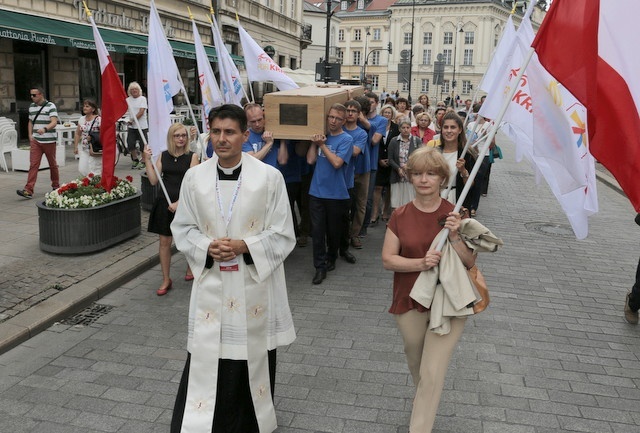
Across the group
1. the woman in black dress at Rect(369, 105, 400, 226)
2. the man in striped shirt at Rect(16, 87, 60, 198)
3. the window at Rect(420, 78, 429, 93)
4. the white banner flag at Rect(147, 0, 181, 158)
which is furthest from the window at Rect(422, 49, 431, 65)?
the white banner flag at Rect(147, 0, 181, 158)

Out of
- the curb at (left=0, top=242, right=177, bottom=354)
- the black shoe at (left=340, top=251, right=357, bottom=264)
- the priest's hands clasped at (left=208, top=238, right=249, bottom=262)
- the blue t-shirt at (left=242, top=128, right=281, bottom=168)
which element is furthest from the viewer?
the black shoe at (left=340, top=251, right=357, bottom=264)

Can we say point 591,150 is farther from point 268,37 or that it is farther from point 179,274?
point 268,37

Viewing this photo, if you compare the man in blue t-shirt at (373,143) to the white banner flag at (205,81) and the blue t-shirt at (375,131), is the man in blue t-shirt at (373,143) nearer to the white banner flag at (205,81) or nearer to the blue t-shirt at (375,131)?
the blue t-shirt at (375,131)

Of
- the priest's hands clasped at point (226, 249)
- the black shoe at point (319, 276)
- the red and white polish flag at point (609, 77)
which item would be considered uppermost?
the red and white polish flag at point (609, 77)

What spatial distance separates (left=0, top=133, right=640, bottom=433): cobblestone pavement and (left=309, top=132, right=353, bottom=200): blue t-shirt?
1004mm

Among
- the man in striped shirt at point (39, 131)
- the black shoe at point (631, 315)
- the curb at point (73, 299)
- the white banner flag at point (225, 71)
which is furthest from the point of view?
the man in striped shirt at point (39, 131)

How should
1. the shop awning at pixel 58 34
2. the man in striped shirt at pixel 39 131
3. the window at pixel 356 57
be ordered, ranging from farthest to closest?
1. the window at pixel 356 57
2. the shop awning at pixel 58 34
3. the man in striped shirt at pixel 39 131

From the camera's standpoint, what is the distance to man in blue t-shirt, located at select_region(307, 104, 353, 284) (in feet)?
22.9

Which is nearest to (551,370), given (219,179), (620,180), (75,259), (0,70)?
(620,180)

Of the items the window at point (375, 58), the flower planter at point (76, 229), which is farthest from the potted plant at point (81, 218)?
the window at point (375, 58)

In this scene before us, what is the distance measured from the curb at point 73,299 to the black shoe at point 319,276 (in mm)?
2011

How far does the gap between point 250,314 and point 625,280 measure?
5.69 meters

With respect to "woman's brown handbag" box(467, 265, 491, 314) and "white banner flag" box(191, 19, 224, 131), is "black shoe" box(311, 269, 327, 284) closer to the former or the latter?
"white banner flag" box(191, 19, 224, 131)

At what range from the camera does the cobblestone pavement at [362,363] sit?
13.3 feet
